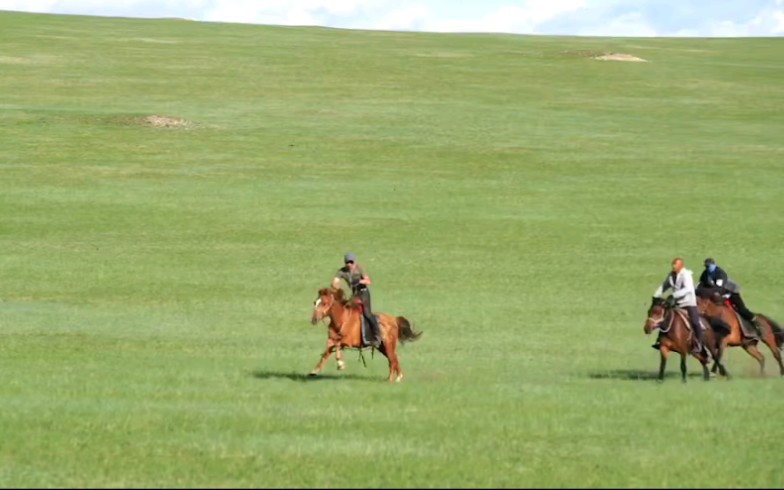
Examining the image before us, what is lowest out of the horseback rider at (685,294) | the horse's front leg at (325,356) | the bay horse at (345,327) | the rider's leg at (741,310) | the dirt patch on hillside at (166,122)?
the horse's front leg at (325,356)

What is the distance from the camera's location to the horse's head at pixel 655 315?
Answer: 95.7 ft

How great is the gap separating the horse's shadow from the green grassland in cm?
19

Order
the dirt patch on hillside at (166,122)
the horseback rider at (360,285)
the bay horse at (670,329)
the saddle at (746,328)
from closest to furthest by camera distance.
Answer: the horseback rider at (360,285) → the bay horse at (670,329) → the saddle at (746,328) → the dirt patch on hillside at (166,122)

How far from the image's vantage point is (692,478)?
64.5ft

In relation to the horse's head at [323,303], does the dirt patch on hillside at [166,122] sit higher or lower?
higher

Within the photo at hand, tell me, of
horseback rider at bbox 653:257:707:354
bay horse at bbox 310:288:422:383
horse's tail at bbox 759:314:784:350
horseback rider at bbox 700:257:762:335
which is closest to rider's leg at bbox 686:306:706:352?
horseback rider at bbox 653:257:707:354

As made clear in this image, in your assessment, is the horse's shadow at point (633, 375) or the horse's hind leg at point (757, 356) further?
the horse's hind leg at point (757, 356)

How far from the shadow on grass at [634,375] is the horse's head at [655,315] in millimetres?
1308

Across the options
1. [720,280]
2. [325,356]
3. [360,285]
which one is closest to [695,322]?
[720,280]

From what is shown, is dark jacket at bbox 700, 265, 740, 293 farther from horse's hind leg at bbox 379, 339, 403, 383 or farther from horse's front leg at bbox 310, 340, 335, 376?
horse's front leg at bbox 310, 340, 335, 376

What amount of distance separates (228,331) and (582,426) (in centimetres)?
1399

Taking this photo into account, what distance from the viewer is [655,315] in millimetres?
29297

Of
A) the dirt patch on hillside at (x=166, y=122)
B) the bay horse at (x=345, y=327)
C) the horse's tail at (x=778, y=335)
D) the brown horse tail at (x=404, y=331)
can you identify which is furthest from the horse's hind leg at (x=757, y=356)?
the dirt patch on hillside at (x=166, y=122)

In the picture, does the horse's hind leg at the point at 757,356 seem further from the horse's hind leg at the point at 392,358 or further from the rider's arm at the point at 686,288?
the horse's hind leg at the point at 392,358
